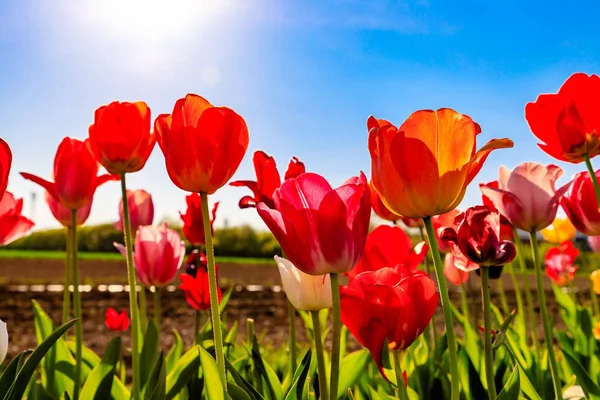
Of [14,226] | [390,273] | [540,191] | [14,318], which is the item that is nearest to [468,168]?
[390,273]

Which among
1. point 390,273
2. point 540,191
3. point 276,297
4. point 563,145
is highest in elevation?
point 563,145

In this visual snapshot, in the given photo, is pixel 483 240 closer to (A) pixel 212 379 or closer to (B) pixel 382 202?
(B) pixel 382 202

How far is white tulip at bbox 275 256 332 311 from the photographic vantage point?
110 centimetres

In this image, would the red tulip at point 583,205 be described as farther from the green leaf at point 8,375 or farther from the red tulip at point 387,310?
the green leaf at point 8,375

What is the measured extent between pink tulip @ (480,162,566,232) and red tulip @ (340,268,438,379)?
0.51m

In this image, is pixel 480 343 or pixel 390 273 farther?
pixel 480 343

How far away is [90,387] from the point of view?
5.25ft

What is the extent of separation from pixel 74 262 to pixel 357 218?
1.04m

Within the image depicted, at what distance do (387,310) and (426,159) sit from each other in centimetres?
26

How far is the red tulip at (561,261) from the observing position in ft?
12.5

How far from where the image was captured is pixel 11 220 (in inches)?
66.3

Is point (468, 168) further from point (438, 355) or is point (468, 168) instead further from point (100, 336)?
point (100, 336)

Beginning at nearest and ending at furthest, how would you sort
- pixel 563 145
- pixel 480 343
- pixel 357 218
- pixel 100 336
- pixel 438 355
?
pixel 357 218 → pixel 563 145 → pixel 480 343 → pixel 438 355 → pixel 100 336

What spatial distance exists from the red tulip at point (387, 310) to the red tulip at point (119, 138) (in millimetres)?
767
